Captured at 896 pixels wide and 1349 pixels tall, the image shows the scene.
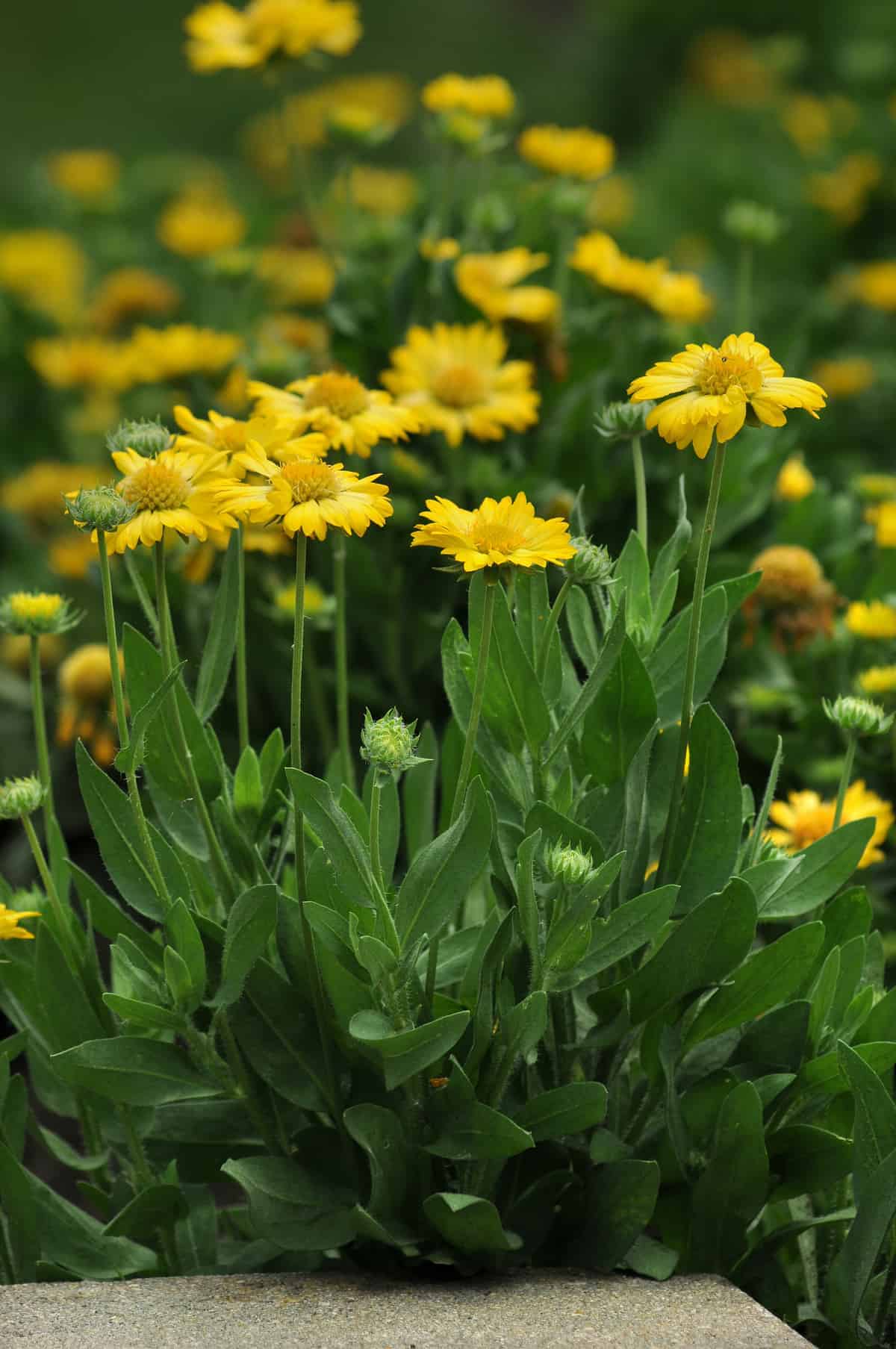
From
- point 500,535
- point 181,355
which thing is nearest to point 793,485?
point 181,355

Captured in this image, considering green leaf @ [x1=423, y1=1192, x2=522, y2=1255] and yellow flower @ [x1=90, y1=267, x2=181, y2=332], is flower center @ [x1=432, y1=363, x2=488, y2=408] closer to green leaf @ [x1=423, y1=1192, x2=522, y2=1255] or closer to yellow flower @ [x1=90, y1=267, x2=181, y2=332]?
green leaf @ [x1=423, y1=1192, x2=522, y2=1255]

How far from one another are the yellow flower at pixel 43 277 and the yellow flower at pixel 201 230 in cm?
33

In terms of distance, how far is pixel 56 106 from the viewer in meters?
10.5

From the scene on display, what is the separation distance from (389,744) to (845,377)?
9.25 feet

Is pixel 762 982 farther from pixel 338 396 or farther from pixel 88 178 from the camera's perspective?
pixel 88 178

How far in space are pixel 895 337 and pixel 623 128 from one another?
148 inches

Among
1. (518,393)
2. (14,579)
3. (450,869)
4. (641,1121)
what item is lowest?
(14,579)

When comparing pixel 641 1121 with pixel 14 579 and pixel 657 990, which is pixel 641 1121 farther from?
pixel 14 579

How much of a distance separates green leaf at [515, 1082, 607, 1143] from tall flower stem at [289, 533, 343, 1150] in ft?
0.63

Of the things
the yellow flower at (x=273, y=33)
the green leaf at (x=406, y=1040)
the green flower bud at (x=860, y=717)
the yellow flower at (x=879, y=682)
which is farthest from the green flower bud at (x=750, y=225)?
the green leaf at (x=406, y=1040)

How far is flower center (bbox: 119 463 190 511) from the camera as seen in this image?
5.06ft

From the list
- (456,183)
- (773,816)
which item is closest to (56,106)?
(456,183)

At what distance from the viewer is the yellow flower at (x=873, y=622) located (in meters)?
2.36

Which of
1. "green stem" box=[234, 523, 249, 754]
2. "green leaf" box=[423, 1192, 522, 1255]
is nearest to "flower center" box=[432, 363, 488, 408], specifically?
"green stem" box=[234, 523, 249, 754]
